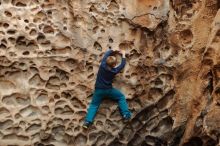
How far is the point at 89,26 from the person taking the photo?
3.72m

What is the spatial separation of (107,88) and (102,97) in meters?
0.07

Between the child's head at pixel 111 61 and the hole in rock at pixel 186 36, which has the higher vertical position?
the hole in rock at pixel 186 36

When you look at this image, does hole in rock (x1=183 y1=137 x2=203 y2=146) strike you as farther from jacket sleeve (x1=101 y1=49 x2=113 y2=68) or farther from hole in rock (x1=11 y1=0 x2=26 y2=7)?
hole in rock (x1=11 y1=0 x2=26 y2=7)

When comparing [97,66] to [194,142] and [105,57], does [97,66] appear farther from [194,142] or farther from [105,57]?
[194,142]

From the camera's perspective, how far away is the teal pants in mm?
3715

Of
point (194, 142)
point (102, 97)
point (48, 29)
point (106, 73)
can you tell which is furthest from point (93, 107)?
point (194, 142)

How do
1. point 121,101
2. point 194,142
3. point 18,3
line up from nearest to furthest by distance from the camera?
point 18,3 < point 121,101 < point 194,142

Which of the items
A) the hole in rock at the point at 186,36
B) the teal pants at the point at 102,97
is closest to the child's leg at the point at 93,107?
the teal pants at the point at 102,97

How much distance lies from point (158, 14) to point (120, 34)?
248 mm

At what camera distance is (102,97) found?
12.3 ft

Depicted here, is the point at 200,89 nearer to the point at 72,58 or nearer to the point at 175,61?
the point at 175,61

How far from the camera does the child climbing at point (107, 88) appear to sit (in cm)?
368

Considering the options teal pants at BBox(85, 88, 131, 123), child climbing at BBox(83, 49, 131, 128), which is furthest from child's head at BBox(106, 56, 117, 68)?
teal pants at BBox(85, 88, 131, 123)

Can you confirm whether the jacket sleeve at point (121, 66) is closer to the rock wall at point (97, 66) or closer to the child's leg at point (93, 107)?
the rock wall at point (97, 66)
